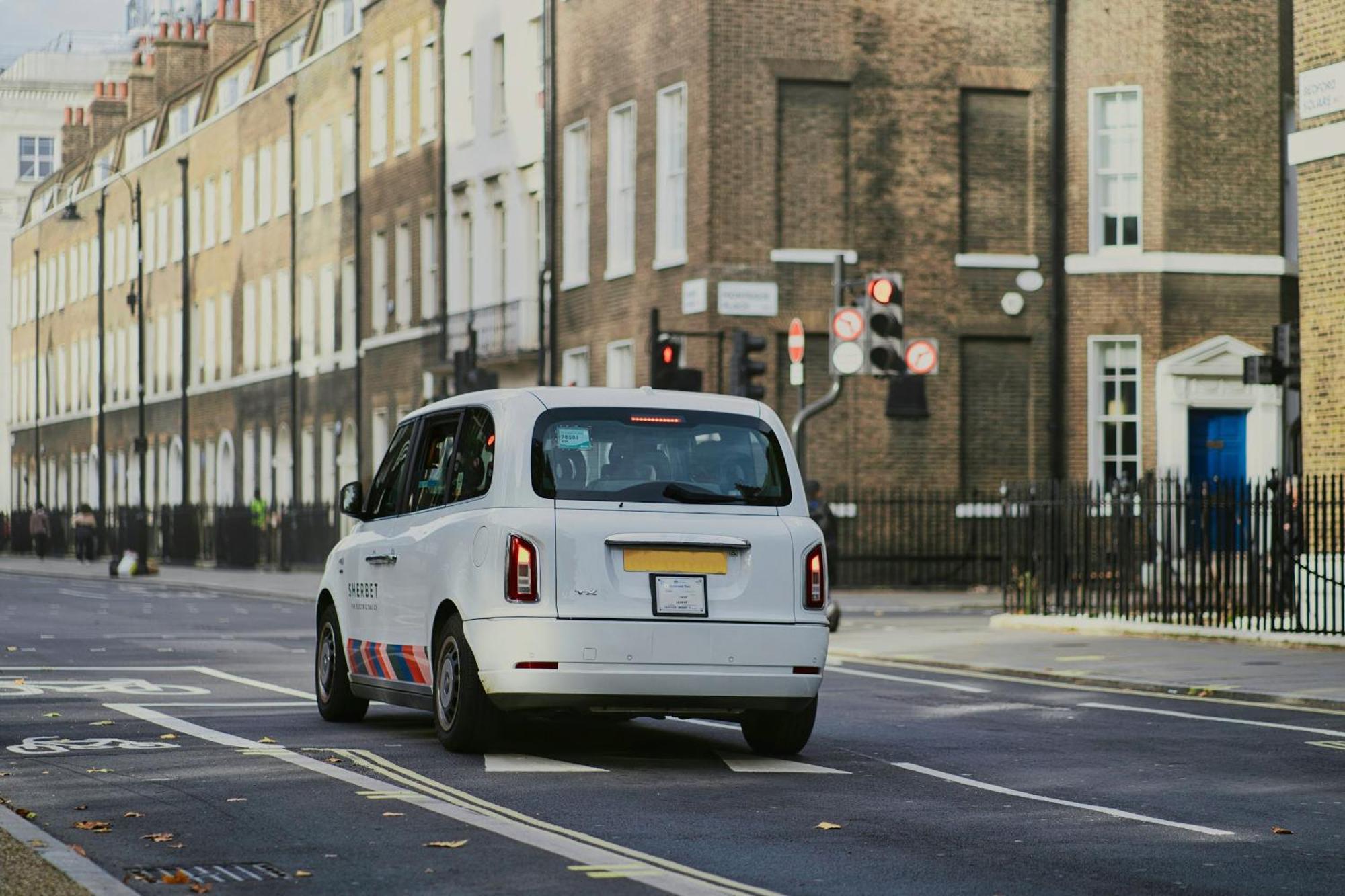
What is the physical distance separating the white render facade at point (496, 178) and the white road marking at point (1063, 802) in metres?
32.3

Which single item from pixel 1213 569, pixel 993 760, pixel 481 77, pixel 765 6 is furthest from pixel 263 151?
pixel 993 760

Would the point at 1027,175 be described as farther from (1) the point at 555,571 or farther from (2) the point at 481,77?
(1) the point at 555,571

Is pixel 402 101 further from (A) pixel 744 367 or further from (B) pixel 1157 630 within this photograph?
(B) pixel 1157 630

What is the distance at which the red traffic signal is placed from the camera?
79.6ft

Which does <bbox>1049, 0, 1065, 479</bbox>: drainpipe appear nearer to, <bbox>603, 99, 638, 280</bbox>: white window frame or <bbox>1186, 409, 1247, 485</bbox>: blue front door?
<bbox>1186, 409, 1247, 485</bbox>: blue front door

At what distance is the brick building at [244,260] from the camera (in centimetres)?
5375

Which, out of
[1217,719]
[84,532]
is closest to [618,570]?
[1217,719]

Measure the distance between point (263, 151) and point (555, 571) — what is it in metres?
54.6

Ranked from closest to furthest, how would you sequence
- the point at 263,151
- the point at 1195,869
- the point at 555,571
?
the point at 1195,869
the point at 555,571
the point at 263,151

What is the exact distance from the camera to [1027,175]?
38.5 m

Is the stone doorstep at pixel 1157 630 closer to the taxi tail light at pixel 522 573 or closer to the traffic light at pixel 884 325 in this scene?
the traffic light at pixel 884 325

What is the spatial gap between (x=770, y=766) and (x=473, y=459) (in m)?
2.22

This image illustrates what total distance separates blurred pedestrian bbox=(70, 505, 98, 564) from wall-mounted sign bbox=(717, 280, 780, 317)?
35319 millimetres

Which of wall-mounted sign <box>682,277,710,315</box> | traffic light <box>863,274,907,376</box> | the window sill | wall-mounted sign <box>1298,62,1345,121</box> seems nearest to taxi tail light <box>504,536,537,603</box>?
traffic light <box>863,274,907,376</box>
